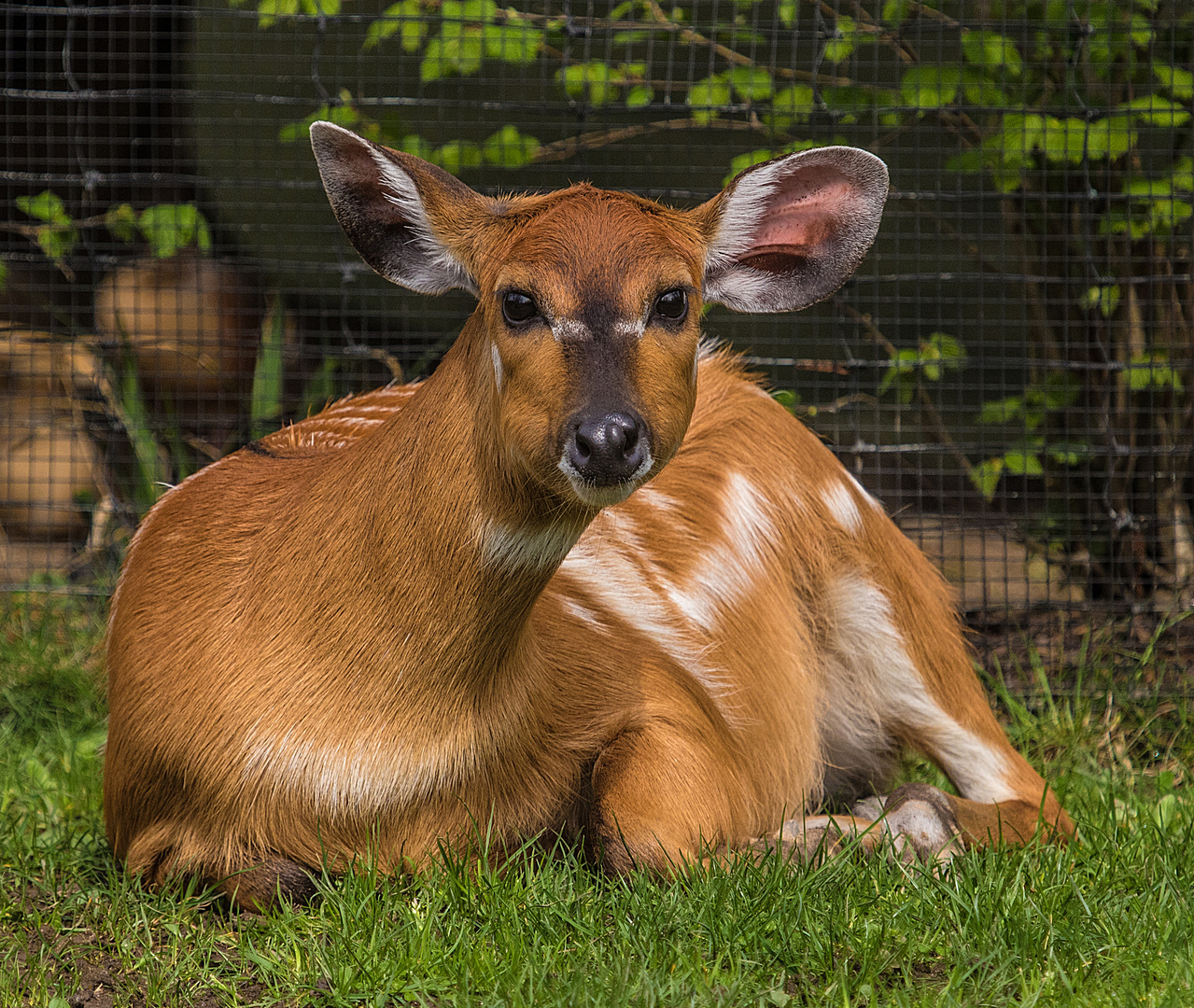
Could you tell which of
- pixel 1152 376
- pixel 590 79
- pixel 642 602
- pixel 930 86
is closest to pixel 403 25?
pixel 590 79

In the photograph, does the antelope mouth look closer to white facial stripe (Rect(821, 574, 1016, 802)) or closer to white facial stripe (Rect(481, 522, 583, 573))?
white facial stripe (Rect(481, 522, 583, 573))

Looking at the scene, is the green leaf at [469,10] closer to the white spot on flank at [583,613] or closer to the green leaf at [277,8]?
the green leaf at [277,8]

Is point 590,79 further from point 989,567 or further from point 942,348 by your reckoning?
point 989,567

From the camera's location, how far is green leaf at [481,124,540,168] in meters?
5.04

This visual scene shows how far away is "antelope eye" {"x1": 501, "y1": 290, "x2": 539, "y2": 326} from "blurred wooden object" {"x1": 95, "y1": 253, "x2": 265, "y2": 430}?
3.49m

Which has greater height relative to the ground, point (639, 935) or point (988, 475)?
point (988, 475)

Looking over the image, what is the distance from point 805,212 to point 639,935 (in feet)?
4.82

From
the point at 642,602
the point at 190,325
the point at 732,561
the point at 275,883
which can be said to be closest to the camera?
the point at 275,883

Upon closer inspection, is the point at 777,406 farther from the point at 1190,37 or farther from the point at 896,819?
the point at 1190,37

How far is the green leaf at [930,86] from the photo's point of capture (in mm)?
4789

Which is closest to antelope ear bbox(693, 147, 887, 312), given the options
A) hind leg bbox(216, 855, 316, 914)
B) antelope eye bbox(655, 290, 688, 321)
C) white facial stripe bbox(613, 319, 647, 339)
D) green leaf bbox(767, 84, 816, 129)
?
antelope eye bbox(655, 290, 688, 321)

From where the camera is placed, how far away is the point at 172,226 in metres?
5.36

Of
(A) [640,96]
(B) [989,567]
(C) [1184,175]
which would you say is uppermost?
(A) [640,96]

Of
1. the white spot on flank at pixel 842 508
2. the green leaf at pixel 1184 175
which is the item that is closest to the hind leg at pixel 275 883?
the white spot on flank at pixel 842 508
